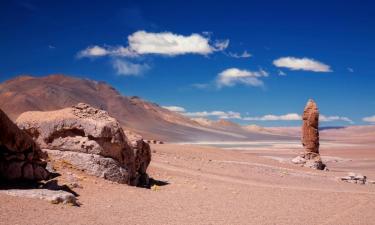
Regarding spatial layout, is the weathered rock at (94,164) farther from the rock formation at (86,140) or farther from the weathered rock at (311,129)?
the weathered rock at (311,129)

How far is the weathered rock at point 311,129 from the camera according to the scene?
32.3 metres

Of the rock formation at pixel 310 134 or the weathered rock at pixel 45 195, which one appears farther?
the rock formation at pixel 310 134

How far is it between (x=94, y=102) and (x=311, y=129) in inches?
4647

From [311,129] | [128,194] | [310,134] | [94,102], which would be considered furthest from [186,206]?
[94,102]

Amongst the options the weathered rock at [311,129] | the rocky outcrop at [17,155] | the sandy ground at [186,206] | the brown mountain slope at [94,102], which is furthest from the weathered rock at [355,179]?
the brown mountain slope at [94,102]

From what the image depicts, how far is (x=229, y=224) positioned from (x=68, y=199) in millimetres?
3307

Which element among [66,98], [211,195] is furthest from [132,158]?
[66,98]

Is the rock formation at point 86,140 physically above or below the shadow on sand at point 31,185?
above

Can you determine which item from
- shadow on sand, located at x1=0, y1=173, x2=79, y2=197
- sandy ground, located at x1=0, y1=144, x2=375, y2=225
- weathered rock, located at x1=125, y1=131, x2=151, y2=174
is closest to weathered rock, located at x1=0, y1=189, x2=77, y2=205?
sandy ground, located at x1=0, y1=144, x2=375, y2=225

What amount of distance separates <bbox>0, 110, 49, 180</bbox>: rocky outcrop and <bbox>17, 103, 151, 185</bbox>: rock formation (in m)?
1.90

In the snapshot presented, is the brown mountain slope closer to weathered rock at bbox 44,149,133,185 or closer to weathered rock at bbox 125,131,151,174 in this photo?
weathered rock at bbox 125,131,151,174

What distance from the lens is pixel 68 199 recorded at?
30.7 feet

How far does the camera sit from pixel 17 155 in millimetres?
10375

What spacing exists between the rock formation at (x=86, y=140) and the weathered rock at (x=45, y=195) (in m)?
3.28
